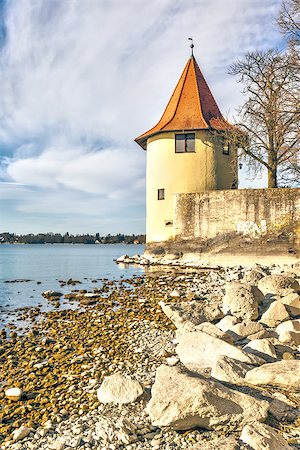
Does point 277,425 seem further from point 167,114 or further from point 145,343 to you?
point 167,114

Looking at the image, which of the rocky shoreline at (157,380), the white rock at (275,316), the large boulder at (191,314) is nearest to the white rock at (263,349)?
the rocky shoreline at (157,380)

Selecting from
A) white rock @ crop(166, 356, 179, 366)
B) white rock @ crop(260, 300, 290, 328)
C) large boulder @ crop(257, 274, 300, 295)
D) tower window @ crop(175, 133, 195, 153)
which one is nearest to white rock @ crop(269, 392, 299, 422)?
white rock @ crop(166, 356, 179, 366)

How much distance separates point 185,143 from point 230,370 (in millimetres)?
18370

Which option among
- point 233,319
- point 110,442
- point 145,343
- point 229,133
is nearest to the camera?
point 110,442

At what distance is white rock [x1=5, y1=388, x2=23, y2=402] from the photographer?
14.8 feet

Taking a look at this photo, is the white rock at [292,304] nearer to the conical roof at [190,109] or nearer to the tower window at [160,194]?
the tower window at [160,194]

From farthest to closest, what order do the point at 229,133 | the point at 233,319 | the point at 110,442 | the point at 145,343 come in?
the point at 229,133 → the point at 233,319 → the point at 145,343 → the point at 110,442

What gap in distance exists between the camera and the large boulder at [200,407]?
3.48 meters

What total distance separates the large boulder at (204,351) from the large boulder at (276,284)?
4472 millimetres

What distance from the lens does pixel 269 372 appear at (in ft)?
13.9

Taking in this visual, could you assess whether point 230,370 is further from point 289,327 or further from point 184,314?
point 184,314

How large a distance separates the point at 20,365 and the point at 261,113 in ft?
57.2

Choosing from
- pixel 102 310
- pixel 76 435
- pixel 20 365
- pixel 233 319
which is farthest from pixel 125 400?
pixel 102 310


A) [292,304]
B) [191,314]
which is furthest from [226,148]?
[191,314]
